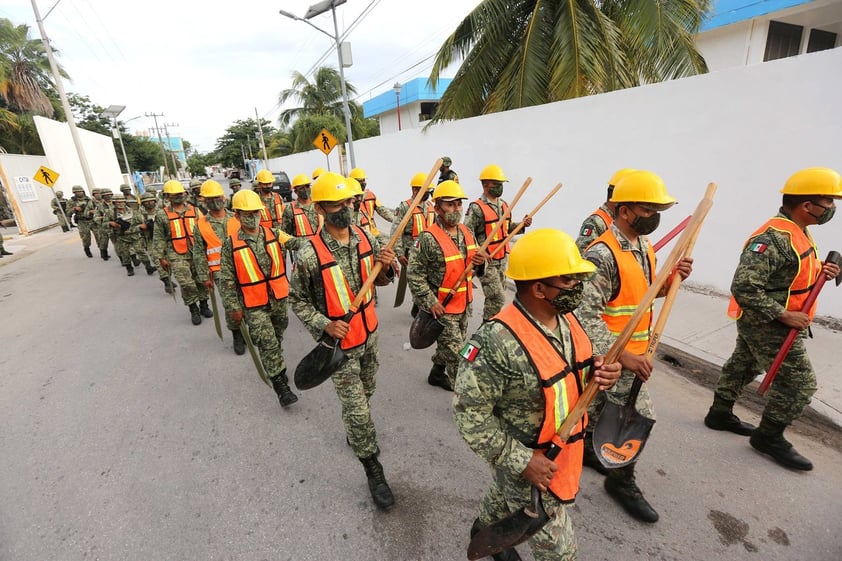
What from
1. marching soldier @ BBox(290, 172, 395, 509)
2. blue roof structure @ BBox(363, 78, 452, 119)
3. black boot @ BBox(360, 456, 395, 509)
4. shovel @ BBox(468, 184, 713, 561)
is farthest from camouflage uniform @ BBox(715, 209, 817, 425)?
blue roof structure @ BBox(363, 78, 452, 119)

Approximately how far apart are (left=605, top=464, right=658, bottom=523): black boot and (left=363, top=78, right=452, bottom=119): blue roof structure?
88.0ft

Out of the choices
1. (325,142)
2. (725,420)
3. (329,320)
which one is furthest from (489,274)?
(325,142)

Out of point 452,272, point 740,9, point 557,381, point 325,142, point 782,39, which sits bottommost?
point 452,272

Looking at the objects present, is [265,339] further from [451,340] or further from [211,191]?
[211,191]

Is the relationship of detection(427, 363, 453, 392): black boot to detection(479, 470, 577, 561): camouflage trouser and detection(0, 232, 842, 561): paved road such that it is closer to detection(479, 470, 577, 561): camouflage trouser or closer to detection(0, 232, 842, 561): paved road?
detection(0, 232, 842, 561): paved road

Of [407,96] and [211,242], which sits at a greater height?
[407,96]

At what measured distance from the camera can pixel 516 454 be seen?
167 centimetres

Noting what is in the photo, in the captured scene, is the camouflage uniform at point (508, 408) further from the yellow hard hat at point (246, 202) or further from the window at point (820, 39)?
the window at point (820, 39)

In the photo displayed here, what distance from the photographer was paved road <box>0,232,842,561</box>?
8.43ft

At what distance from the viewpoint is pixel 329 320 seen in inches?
111

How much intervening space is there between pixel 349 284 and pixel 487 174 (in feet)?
9.90

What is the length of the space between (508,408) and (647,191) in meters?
1.57

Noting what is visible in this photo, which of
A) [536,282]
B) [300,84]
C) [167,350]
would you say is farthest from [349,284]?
[300,84]

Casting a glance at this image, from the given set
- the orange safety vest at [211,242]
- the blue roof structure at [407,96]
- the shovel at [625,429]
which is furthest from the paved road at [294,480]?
the blue roof structure at [407,96]
